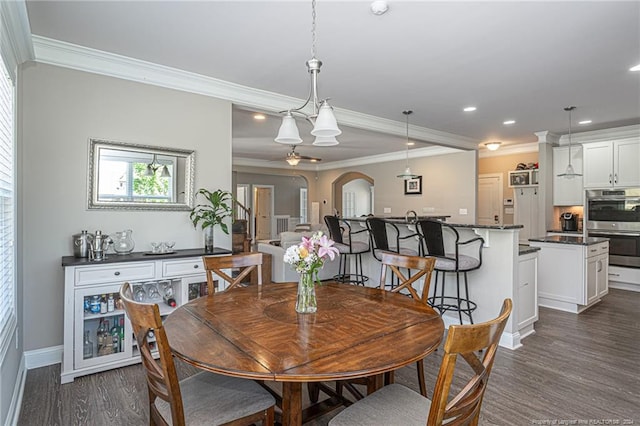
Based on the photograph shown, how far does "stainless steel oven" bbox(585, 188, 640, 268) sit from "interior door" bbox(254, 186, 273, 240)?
8273mm

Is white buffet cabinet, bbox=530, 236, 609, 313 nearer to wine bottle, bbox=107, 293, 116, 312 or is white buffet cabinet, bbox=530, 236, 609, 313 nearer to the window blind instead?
wine bottle, bbox=107, 293, 116, 312

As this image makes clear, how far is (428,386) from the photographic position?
259 cm

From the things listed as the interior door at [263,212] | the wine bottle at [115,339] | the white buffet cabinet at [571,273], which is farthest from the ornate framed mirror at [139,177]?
the interior door at [263,212]

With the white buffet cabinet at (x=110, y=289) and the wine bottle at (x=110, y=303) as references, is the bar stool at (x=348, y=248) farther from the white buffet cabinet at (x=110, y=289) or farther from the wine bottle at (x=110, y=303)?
the wine bottle at (x=110, y=303)

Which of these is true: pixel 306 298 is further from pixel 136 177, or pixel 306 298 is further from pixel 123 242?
pixel 136 177

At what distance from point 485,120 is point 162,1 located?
15.1 feet

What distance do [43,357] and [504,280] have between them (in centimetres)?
403

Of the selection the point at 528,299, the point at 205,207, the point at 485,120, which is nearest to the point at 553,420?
the point at 528,299

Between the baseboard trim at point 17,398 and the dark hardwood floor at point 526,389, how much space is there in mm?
49

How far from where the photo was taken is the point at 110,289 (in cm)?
277

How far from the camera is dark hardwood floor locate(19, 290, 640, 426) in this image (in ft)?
7.15

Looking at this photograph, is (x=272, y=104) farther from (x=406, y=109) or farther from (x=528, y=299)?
(x=528, y=299)

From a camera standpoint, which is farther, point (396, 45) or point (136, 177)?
point (136, 177)

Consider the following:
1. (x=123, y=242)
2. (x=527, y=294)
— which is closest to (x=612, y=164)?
(x=527, y=294)
